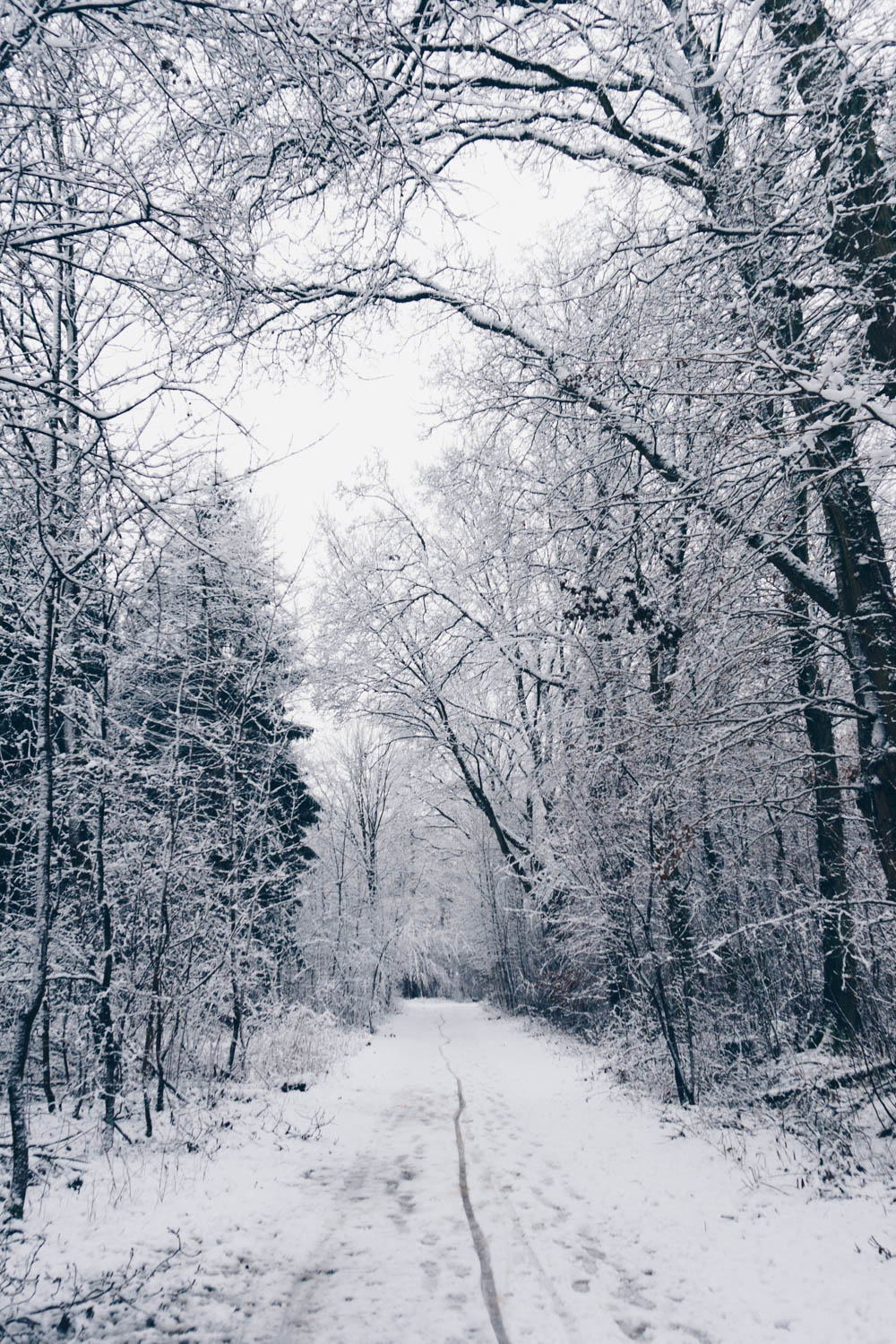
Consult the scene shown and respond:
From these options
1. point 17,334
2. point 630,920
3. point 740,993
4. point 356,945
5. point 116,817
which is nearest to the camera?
point 17,334

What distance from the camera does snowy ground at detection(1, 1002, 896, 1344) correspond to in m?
3.36

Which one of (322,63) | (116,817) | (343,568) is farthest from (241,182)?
(343,568)

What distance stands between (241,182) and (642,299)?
3.36 metres

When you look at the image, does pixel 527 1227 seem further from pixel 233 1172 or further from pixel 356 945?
pixel 356 945

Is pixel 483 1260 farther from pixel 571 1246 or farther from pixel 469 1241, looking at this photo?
pixel 571 1246

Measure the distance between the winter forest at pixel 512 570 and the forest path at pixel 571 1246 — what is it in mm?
61

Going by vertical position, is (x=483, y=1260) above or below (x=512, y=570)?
below

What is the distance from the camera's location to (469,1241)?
4297 mm

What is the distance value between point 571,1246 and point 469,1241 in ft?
2.18

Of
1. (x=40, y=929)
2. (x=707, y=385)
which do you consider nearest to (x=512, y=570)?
(x=707, y=385)

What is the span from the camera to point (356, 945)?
→ 2280 centimetres

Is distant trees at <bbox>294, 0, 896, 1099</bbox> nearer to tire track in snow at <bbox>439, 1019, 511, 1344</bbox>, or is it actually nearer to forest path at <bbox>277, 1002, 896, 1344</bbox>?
forest path at <bbox>277, 1002, 896, 1344</bbox>

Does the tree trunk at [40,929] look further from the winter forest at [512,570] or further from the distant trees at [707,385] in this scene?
the distant trees at [707,385]

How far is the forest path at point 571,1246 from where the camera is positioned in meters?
3.33
